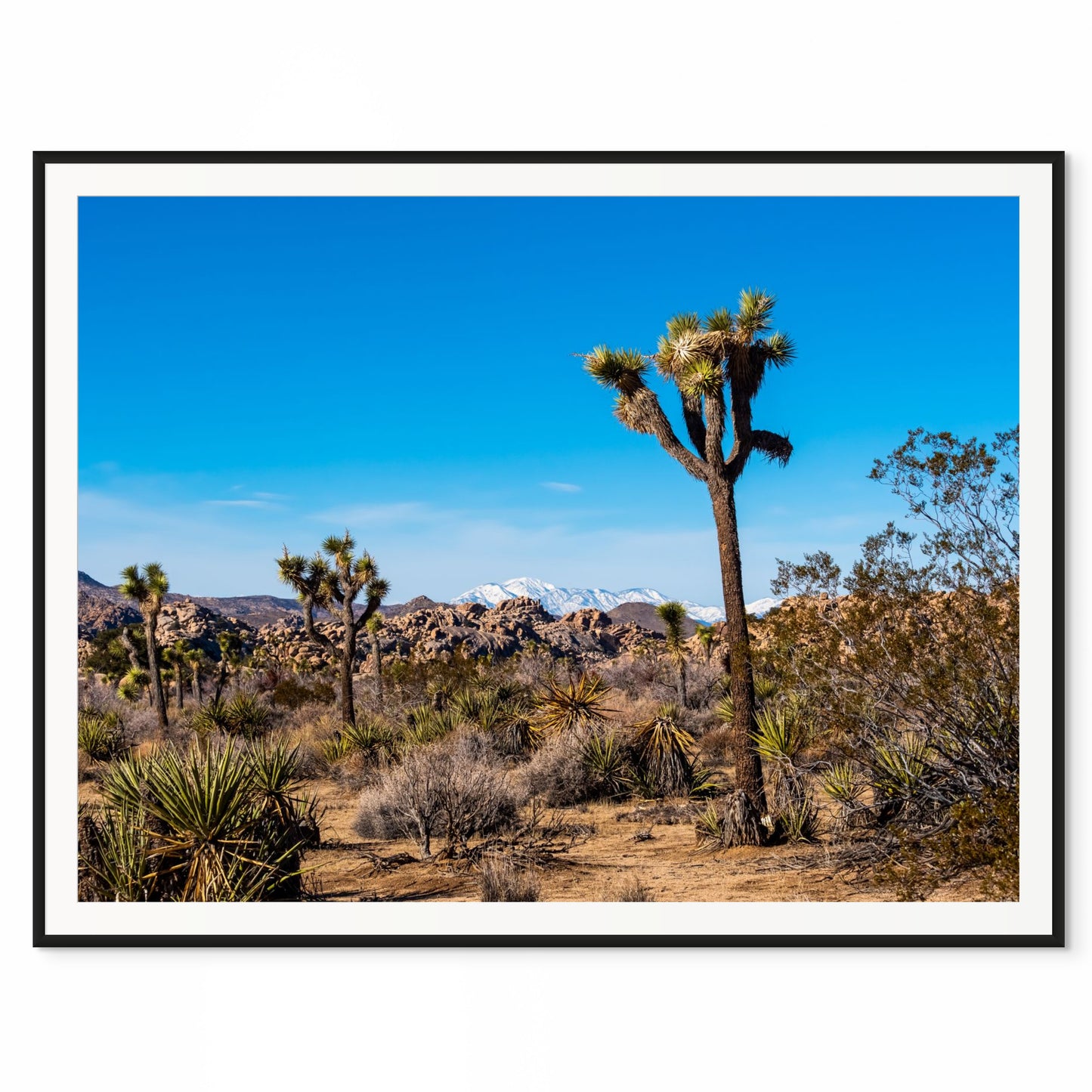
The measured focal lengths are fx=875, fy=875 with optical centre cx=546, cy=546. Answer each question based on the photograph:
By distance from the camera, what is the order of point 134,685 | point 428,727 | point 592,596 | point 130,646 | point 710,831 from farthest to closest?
point 134,685 < point 592,596 < point 130,646 < point 428,727 < point 710,831

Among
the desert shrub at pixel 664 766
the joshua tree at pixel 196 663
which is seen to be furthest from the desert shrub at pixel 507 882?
the joshua tree at pixel 196 663

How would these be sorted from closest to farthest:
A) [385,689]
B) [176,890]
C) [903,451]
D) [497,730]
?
1. [176,890]
2. [903,451]
3. [497,730]
4. [385,689]

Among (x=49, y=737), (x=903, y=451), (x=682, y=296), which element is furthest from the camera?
(x=682, y=296)

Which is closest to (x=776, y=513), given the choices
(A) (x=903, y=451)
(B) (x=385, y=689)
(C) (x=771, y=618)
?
(C) (x=771, y=618)

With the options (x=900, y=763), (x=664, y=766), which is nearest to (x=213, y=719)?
(x=664, y=766)

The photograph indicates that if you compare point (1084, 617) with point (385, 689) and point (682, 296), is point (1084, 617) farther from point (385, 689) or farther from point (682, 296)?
point (385, 689)

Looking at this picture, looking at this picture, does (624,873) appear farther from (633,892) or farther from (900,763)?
(900,763)
